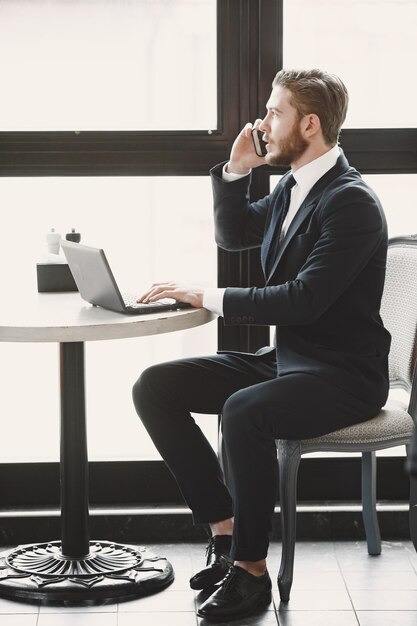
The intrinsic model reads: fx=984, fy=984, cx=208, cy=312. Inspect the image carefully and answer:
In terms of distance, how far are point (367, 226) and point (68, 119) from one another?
1.11 metres

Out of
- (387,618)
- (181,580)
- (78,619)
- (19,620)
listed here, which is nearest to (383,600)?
(387,618)

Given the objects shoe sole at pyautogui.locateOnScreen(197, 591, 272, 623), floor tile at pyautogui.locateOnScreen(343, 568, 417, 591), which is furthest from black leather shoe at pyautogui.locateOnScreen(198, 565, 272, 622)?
floor tile at pyautogui.locateOnScreen(343, 568, 417, 591)

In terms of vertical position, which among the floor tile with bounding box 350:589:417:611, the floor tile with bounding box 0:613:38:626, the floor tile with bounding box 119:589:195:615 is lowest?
the floor tile with bounding box 350:589:417:611

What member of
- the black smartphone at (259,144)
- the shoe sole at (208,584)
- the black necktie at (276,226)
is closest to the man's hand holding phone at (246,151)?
the black smartphone at (259,144)

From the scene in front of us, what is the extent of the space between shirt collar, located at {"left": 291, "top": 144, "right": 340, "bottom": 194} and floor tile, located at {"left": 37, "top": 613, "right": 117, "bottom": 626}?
126 centimetres

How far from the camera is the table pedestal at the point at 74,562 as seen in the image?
2.68m

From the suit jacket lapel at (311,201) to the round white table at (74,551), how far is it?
28cm

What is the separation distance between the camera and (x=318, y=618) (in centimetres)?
257

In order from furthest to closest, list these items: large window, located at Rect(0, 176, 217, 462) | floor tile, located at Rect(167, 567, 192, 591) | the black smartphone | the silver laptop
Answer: large window, located at Rect(0, 176, 217, 462) < the black smartphone < floor tile, located at Rect(167, 567, 192, 591) < the silver laptop

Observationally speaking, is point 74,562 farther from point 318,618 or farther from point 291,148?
point 291,148

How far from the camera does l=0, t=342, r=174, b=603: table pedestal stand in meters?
2.68

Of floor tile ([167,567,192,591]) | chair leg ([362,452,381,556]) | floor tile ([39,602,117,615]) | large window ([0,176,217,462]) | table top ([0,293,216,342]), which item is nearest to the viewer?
table top ([0,293,216,342])

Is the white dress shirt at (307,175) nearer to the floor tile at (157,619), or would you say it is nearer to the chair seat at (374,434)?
the chair seat at (374,434)

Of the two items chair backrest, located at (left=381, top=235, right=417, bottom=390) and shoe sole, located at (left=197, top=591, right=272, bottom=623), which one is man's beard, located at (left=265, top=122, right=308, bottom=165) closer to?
chair backrest, located at (left=381, top=235, right=417, bottom=390)
